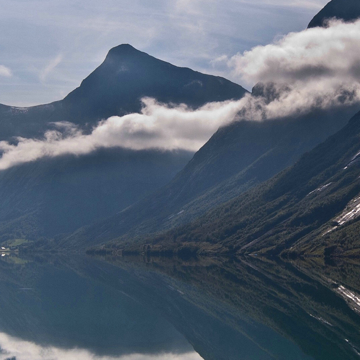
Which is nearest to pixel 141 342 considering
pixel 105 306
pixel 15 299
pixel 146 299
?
pixel 105 306

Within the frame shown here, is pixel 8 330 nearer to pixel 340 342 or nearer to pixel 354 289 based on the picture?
pixel 340 342

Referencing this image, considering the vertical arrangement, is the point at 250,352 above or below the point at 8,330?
above

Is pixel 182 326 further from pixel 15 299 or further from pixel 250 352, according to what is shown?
pixel 15 299

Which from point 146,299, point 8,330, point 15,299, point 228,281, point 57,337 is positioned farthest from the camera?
point 228,281

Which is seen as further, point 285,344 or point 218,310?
point 218,310

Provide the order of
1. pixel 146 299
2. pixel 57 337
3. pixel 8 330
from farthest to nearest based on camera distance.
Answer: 1. pixel 146 299
2. pixel 8 330
3. pixel 57 337

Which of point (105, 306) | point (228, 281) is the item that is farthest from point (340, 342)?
point (228, 281)
